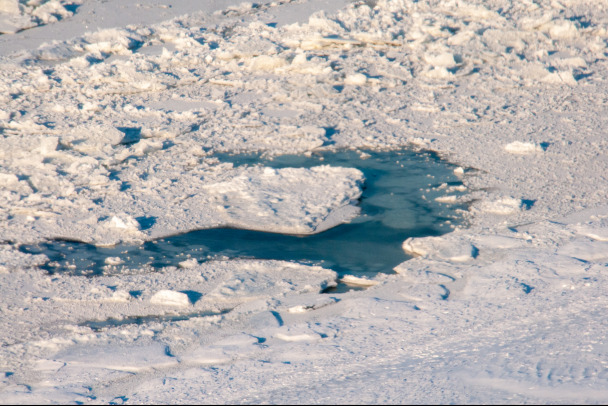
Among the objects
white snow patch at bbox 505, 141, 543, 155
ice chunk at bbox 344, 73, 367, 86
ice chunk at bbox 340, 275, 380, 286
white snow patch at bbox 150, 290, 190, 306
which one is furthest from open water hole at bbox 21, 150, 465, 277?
ice chunk at bbox 344, 73, 367, 86

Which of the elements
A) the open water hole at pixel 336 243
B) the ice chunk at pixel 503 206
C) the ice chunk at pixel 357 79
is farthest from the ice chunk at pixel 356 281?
the ice chunk at pixel 357 79

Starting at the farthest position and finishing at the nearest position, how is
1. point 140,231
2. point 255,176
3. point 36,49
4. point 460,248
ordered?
point 36,49 → point 255,176 → point 140,231 → point 460,248

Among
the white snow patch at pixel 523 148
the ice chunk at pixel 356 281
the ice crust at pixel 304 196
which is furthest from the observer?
the white snow patch at pixel 523 148

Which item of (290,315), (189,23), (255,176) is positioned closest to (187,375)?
(290,315)

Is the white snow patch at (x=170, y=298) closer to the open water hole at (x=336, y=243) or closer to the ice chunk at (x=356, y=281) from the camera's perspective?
the open water hole at (x=336, y=243)

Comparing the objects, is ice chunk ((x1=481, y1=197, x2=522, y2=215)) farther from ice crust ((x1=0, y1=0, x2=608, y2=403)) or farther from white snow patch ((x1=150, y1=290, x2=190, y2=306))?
white snow patch ((x1=150, y1=290, x2=190, y2=306))

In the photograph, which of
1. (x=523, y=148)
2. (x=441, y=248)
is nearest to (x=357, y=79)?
(x=523, y=148)

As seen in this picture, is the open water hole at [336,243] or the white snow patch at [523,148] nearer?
the open water hole at [336,243]

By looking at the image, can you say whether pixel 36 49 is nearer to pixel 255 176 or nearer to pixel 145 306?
pixel 255 176
